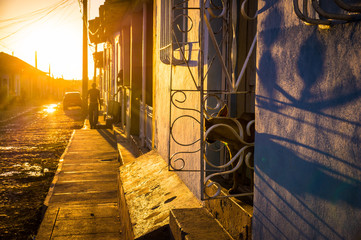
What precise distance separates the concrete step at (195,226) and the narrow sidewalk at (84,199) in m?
1.86

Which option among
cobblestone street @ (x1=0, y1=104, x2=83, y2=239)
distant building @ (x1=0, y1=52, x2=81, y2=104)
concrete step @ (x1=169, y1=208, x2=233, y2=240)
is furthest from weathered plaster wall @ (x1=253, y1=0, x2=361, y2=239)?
distant building @ (x1=0, y1=52, x2=81, y2=104)

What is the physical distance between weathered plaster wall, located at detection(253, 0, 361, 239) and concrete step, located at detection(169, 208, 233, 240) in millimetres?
456

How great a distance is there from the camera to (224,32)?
11.4ft

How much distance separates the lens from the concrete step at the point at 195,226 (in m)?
2.76

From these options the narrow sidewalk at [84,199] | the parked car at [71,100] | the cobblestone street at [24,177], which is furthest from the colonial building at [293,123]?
the parked car at [71,100]

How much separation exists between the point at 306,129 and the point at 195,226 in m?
1.40

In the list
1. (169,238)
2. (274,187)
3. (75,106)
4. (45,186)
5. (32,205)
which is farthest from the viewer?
(75,106)

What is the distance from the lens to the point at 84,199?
20.7 feet

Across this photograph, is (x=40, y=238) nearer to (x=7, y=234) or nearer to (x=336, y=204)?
(x=7, y=234)

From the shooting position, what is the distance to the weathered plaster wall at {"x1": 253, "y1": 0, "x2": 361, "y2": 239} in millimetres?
1541

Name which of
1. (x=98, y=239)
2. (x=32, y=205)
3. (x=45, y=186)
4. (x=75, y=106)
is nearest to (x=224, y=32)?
(x=98, y=239)

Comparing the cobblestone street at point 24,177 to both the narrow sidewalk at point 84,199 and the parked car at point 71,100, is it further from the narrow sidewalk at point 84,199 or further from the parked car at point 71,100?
the parked car at point 71,100

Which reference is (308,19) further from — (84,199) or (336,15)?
(84,199)

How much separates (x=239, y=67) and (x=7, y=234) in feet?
11.8
